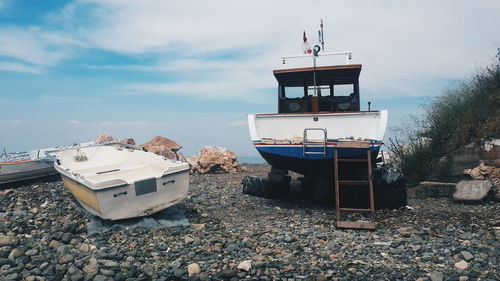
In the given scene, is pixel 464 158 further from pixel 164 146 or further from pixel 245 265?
pixel 164 146

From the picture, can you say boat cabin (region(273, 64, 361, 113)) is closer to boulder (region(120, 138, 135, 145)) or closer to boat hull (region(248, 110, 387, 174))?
boat hull (region(248, 110, 387, 174))

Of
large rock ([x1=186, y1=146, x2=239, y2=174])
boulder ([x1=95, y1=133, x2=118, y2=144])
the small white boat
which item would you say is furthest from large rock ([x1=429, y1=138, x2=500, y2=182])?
boulder ([x1=95, y1=133, x2=118, y2=144])

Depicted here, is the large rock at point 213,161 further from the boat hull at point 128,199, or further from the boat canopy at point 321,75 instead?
the boat hull at point 128,199

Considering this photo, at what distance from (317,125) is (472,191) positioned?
375 centimetres

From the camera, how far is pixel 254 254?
4922mm

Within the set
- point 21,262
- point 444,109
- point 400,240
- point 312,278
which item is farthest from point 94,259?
point 444,109

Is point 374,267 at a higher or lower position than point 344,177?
lower

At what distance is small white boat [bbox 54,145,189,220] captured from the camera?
5.97 metres

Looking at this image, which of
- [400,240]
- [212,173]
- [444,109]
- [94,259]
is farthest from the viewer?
[212,173]

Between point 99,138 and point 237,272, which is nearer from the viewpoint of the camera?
point 237,272

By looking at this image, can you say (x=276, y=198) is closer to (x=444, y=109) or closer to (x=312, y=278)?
(x=312, y=278)

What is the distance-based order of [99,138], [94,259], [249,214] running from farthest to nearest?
[99,138] < [249,214] < [94,259]

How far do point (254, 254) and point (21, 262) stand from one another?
3.34 meters

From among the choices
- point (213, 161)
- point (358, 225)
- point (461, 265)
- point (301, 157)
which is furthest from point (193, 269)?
point (213, 161)
